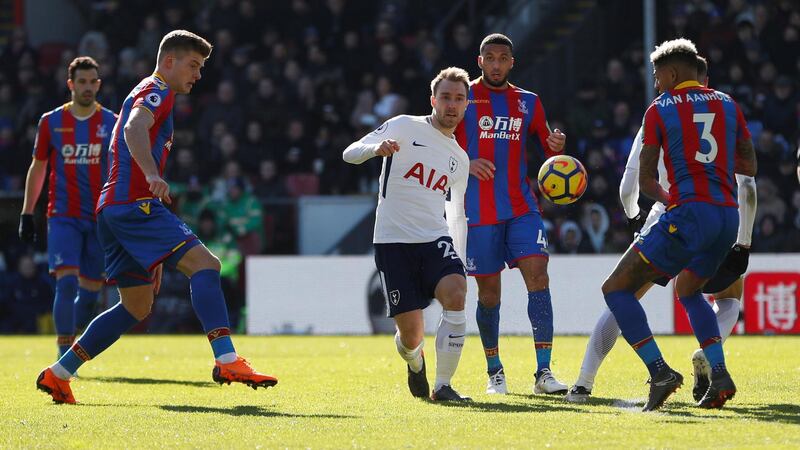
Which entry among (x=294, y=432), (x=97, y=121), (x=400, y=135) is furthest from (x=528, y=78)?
(x=294, y=432)

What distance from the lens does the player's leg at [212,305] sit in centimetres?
754

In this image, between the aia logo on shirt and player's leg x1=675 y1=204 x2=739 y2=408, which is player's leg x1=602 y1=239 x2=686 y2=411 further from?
the aia logo on shirt

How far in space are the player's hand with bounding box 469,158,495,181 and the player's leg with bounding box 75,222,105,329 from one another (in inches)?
145

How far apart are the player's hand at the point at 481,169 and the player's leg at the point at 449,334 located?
1.16 metres

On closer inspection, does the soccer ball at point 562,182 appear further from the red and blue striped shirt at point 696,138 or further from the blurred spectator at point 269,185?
the blurred spectator at point 269,185

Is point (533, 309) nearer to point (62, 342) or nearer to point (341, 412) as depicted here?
point (341, 412)

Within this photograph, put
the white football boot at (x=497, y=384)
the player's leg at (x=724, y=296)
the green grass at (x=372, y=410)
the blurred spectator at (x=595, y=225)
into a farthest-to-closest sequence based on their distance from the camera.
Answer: the blurred spectator at (x=595, y=225)
the white football boot at (x=497, y=384)
the player's leg at (x=724, y=296)
the green grass at (x=372, y=410)

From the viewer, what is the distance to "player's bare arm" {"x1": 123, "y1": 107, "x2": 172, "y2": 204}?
759 centimetres

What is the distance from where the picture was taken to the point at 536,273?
29.6 ft

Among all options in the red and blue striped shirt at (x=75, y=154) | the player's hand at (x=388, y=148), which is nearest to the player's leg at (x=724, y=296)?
the player's hand at (x=388, y=148)

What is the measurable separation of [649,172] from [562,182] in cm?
162

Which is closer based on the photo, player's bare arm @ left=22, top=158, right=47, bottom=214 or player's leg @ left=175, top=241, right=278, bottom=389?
player's leg @ left=175, top=241, right=278, bottom=389

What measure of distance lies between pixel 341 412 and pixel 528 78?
1532 centimetres

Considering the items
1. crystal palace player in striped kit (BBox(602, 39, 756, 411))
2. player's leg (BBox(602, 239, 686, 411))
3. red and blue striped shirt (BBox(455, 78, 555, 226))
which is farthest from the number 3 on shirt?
red and blue striped shirt (BBox(455, 78, 555, 226))
